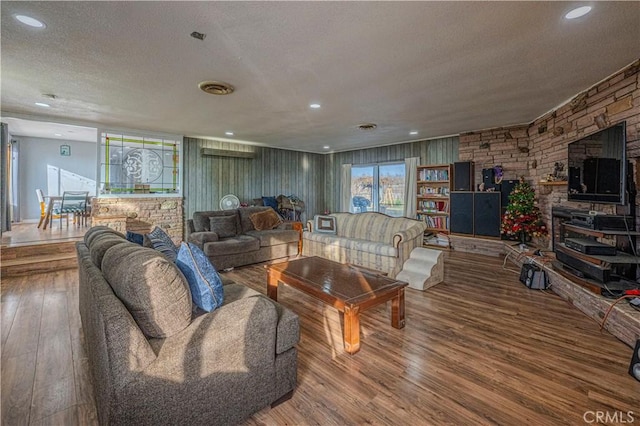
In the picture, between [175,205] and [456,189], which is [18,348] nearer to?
[175,205]

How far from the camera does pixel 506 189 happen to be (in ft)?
17.9

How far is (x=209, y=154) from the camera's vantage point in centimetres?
679

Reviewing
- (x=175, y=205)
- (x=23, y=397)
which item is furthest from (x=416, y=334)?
(x=175, y=205)

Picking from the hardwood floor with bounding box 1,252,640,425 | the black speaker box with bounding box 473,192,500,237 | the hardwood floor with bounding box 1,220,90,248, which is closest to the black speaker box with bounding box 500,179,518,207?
the black speaker box with bounding box 473,192,500,237

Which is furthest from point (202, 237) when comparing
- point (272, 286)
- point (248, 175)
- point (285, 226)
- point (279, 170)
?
point (279, 170)

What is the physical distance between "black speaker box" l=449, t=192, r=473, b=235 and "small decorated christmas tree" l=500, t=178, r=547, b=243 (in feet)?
2.61

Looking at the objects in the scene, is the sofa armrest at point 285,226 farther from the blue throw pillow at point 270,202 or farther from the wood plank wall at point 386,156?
the wood plank wall at point 386,156

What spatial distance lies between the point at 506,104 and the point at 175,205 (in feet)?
21.2

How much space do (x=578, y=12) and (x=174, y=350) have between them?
3.30m

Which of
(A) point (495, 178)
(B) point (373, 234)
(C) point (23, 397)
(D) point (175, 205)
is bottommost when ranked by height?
(C) point (23, 397)

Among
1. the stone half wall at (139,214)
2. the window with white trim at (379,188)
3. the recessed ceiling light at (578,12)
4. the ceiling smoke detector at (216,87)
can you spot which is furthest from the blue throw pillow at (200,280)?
the window with white trim at (379,188)

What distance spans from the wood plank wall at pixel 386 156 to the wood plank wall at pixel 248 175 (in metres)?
0.32

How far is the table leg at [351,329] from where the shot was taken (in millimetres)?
2215

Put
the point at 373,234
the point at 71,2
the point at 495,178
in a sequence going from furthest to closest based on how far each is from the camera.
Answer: the point at 495,178
the point at 373,234
the point at 71,2
